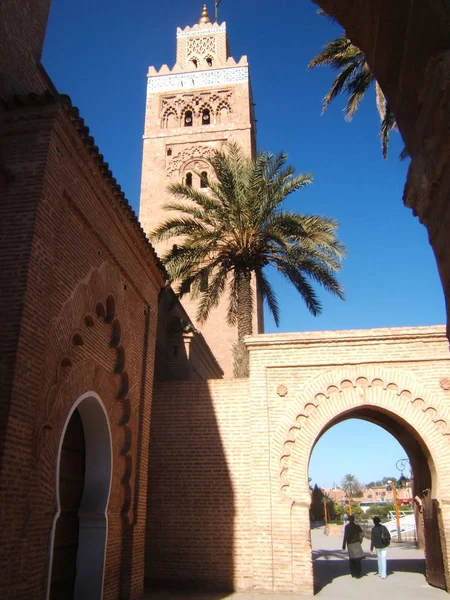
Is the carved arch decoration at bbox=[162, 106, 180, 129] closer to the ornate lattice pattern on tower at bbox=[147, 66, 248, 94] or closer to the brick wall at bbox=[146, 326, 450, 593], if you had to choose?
the ornate lattice pattern on tower at bbox=[147, 66, 248, 94]

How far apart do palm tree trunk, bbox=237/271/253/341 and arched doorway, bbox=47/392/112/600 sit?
17.7 feet

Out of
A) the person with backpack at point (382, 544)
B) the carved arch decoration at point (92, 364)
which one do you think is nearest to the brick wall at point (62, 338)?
the carved arch decoration at point (92, 364)

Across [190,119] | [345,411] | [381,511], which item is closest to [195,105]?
[190,119]

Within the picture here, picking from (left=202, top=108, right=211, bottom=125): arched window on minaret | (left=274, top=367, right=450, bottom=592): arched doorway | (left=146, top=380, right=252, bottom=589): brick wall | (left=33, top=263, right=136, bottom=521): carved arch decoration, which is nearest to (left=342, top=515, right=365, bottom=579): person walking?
(left=274, top=367, right=450, bottom=592): arched doorway

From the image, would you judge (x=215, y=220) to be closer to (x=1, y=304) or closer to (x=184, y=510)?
(x=184, y=510)

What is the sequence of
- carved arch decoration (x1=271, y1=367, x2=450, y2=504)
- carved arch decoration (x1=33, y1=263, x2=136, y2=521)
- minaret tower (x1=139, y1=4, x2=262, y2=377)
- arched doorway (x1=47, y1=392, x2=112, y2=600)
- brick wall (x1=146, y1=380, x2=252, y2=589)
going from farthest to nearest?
minaret tower (x1=139, y1=4, x2=262, y2=377), carved arch decoration (x1=271, y1=367, x2=450, y2=504), brick wall (x1=146, y1=380, x2=252, y2=589), arched doorway (x1=47, y1=392, x2=112, y2=600), carved arch decoration (x1=33, y1=263, x2=136, y2=521)

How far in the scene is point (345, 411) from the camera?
9.59 meters

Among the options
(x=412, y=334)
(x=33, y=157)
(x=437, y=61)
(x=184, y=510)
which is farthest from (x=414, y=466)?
(x=437, y=61)

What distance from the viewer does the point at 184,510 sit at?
30.7 feet

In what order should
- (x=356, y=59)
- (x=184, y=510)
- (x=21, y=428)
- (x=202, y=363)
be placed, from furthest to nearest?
(x=202, y=363), (x=356, y=59), (x=184, y=510), (x=21, y=428)

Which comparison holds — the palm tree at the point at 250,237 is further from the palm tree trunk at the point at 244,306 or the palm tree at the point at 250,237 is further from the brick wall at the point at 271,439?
the brick wall at the point at 271,439

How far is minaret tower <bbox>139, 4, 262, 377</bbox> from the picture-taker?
891 inches

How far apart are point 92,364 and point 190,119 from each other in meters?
20.1

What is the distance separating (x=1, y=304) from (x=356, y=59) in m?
9.85
